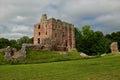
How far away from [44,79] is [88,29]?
240ft

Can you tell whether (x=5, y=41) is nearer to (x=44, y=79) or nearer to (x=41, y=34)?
(x=41, y=34)

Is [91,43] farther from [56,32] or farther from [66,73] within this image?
[66,73]

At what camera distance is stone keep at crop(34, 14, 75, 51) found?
64.5 meters

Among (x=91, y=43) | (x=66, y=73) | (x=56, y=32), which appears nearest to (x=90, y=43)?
(x=91, y=43)

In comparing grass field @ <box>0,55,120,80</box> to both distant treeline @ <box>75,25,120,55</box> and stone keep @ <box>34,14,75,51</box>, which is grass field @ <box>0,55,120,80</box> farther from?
distant treeline @ <box>75,25,120,55</box>

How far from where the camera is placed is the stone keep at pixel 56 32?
64500mm

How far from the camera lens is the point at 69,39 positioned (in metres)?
69.8

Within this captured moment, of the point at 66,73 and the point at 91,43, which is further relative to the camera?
the point at 91,43

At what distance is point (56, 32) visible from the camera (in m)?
66.0

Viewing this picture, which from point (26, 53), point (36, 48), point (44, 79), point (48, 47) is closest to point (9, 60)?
point (26, 53)

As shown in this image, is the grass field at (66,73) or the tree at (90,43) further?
the tree at (90,43)

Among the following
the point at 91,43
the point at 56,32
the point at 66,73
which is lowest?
the point at 66,73

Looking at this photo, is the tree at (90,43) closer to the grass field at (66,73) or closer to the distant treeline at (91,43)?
the distant treeline at (91,43)

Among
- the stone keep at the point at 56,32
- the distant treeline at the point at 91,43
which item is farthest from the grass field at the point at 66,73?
the distant treeline at the point at 91,43
